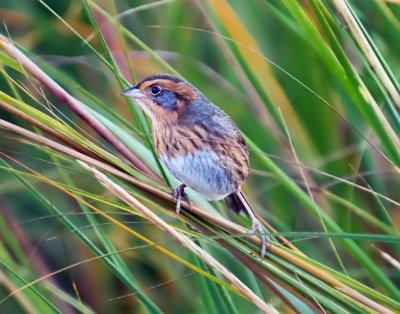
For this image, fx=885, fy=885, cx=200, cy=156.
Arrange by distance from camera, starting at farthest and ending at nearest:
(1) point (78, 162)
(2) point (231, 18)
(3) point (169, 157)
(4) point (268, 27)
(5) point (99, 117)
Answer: (4) point (268, 27)
(2) point (231, 18)
(3) point (169, 157)
(5) point (99, 117)
(1) point (78, 162)

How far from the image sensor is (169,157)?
7.53ft

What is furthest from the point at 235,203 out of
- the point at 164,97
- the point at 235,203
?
the point at 164,97

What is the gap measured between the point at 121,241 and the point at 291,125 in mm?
695

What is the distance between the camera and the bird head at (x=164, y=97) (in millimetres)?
2406

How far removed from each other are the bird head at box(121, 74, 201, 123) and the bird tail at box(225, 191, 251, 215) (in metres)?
0.27

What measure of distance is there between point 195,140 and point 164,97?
0.25m

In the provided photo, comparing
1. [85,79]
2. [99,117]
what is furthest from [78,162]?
[85,79]

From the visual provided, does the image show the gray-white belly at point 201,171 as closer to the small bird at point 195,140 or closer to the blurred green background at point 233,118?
the small bird at point 195,140

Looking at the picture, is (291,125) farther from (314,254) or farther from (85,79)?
(85,79)

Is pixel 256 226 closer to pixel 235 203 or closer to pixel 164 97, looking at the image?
pixel 235 203

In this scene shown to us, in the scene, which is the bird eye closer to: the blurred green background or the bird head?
the bird head

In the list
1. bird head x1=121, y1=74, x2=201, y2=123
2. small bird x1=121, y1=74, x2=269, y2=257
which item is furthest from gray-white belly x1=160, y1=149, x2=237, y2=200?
bird head x1=121, y1=74, x2=201, y2=123

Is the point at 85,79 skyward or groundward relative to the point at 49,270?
skyward

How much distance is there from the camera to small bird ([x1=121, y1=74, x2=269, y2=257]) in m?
2.26
